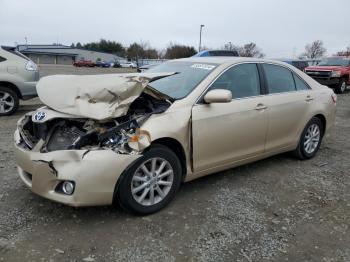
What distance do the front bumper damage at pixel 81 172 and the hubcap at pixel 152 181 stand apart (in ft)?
0.81

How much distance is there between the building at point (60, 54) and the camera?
271 feet

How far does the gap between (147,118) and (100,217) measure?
106 cm

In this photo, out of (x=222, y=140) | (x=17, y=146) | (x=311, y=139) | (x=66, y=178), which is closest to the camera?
(x=66, y=178)

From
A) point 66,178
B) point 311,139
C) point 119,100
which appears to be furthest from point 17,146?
point 311,139

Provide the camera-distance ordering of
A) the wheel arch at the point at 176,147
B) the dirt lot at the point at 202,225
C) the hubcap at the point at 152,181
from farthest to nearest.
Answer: the wheel arch at the point at 176,147 → the hubcap at the point at 152,181 → the dirt lot at the point at 202,225

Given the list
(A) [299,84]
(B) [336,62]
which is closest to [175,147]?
(A) [299,84]

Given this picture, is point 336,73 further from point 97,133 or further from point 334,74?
point 97,133

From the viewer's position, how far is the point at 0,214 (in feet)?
11.9

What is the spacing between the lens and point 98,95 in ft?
11.9

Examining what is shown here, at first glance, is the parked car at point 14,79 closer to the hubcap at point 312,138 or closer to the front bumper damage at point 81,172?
the front bumper damage at point 81,172

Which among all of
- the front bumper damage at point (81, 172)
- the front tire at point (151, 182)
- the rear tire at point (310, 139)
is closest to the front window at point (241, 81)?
the front tire at point (151, 182)

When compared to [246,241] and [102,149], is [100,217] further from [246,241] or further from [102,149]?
[246,241]

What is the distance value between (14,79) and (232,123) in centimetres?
585

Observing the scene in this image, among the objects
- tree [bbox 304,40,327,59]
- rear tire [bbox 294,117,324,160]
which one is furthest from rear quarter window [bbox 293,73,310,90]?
tree [bbox 304,40,327,59]
